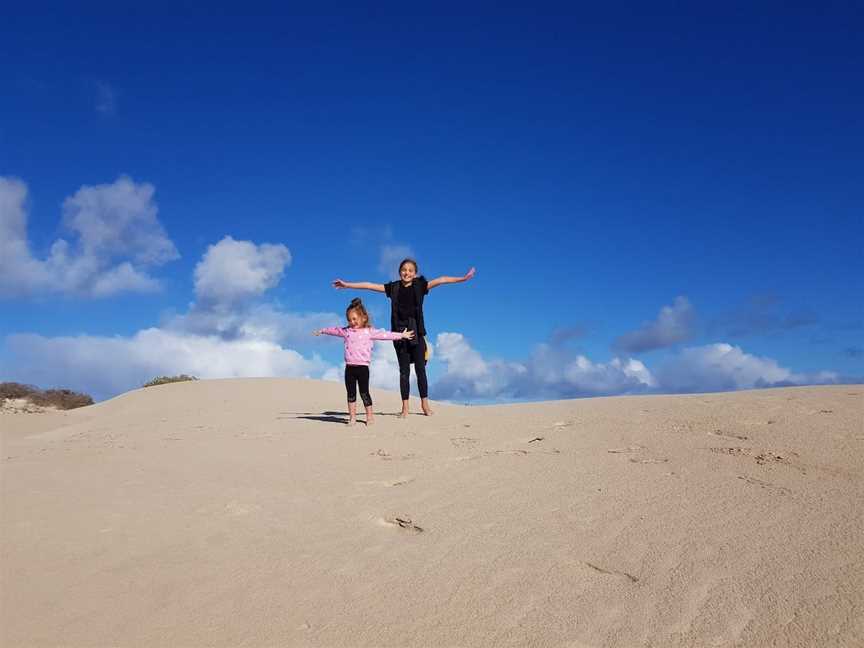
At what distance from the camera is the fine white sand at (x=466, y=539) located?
7.79 ft

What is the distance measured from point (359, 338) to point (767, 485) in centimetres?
574

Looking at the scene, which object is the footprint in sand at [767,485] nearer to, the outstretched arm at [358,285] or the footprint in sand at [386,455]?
the footprint in sand at [386,455]

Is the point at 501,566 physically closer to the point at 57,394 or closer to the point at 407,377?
the point at 407,377

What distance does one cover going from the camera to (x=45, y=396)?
18.7 meters

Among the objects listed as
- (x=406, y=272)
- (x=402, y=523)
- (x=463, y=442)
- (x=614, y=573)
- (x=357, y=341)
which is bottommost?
(x=614, y=573)

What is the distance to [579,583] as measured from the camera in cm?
262

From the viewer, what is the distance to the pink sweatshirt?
8.42 meters

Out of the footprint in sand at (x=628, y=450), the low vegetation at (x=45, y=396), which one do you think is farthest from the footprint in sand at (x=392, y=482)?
the low vegetation at (x=45, y=396)

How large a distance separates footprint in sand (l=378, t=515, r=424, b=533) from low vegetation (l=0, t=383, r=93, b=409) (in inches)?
709

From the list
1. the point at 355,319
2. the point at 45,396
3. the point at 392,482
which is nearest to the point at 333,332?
the point at 355,319

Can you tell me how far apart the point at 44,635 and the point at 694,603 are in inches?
109

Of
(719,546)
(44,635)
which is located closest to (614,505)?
Answer: (719,546)

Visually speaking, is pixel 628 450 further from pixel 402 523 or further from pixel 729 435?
pixel 402 523

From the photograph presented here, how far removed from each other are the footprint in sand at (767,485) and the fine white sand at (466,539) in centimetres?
2
